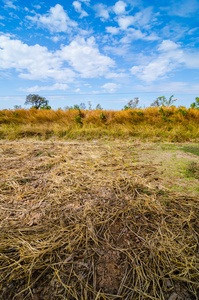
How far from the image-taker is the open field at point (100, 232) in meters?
0.78

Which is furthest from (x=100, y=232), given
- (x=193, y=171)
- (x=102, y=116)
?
(x=102, y=116)

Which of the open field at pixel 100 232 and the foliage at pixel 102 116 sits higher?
the foliage at pixel 102 116

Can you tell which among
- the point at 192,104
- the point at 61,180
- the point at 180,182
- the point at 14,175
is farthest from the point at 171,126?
the point at 14,175

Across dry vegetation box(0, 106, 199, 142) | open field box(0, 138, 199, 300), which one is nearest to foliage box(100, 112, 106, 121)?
dry vegetation box(0, 106, 199, 142)

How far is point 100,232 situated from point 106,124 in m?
4.48

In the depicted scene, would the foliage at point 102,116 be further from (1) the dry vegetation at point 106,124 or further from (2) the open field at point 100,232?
(2) the open field at point 100,232

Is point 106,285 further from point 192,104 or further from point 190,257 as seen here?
point 192,104

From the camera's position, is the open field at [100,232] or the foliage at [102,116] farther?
the foliage at [102,116]

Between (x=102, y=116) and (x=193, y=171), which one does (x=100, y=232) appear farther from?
(x=102, y=116)

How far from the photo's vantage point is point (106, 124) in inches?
208

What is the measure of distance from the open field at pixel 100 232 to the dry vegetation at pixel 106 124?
2214mm

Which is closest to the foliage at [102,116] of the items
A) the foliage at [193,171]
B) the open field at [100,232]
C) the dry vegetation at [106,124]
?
the dry vegetation at [106,124]

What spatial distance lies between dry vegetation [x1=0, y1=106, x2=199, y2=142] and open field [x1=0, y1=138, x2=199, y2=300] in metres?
2.21

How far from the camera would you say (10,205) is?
1.40m
